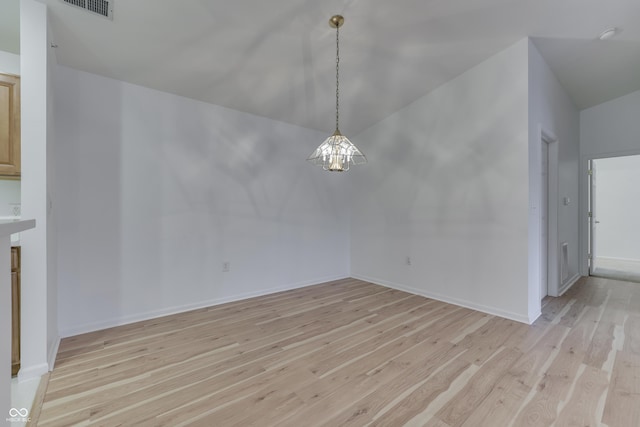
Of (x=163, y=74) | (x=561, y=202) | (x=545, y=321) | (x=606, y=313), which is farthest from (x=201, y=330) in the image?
(x=561, y=202)

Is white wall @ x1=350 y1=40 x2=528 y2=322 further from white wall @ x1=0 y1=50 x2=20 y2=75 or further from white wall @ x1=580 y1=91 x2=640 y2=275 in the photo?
white wall @ x1=0 y1=50 x2=20 y2=75

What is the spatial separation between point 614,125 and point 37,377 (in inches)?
305

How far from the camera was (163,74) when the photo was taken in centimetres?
282

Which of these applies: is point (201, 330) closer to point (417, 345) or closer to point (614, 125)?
point (417, 345)

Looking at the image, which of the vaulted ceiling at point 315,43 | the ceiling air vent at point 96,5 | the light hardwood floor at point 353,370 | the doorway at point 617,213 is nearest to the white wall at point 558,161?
the vaulted ceiling at point 315,43

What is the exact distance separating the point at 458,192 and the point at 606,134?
3.41 meters

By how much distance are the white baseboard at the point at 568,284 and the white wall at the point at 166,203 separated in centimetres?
362

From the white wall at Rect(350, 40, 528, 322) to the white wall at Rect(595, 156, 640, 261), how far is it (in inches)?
192

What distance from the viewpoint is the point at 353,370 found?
2.07 meters

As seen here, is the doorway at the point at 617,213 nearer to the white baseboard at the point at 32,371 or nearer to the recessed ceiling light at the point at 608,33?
the recessed ceiling light at the point at 608,33

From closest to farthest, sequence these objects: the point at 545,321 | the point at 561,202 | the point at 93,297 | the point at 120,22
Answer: the point at 120,22
the point at 93,297
the point at 545,321
the point at 561,202

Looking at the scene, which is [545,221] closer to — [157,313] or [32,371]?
[157,313]

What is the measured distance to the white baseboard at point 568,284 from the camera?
3.91 meters

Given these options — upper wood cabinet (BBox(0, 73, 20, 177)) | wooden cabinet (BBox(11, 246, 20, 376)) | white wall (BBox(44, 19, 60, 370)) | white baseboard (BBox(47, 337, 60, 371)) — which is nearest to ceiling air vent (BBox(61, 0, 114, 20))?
white wall (BBox(44, 19, 60, 370))
